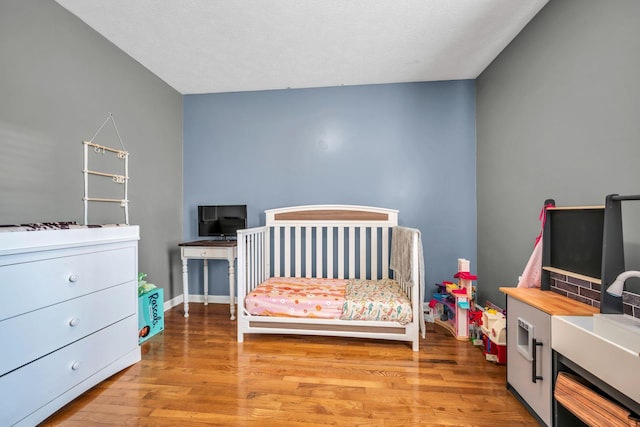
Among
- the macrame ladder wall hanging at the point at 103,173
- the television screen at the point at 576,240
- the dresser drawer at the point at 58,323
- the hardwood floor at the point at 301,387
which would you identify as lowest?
the hardwood floor at the point at 301,387

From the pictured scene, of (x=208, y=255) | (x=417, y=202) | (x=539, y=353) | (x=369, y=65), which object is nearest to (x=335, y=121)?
(x=369, y=65)


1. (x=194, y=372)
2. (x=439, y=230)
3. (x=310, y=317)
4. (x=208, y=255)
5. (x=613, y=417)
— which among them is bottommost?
(x=194, y=372)

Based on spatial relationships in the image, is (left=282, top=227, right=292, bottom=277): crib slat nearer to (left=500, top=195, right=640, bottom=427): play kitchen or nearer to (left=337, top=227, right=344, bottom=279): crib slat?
(left=337, top=227, right=344, bottom=279): crib slat

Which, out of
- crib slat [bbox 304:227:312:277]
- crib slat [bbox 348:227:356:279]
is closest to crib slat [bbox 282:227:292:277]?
crib slat [bbox 304:227:312:277]

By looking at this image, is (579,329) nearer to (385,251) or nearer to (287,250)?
(385,251)

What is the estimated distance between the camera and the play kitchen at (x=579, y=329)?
91 centimetres

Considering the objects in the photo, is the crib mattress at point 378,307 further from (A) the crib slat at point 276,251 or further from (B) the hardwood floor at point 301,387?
(A) the crib slat at point 276,251

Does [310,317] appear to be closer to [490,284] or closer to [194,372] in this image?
[194,372]

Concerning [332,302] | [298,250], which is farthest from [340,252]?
[332,302]

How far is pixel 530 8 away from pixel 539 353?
2122 millimetres

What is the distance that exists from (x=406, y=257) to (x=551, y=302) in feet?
3.22

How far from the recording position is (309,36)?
2.11 meters

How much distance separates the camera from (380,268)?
2947 mm

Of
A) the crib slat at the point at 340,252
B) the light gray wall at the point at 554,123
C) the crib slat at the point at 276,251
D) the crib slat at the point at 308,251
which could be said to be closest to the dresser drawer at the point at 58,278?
the crib slat at the point at 276,251
